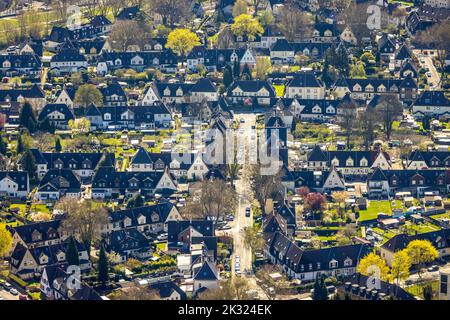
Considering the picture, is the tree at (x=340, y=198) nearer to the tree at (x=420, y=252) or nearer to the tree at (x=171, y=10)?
the tree at (x=420, y=252)

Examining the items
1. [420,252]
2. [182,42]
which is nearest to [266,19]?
[182,42]

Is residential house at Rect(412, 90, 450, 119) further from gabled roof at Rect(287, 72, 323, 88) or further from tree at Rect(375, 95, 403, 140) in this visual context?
gabled roof at Rect(287, 72, 323, 88)

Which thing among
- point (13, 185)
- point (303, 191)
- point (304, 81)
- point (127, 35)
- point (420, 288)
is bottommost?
point (420, 288)

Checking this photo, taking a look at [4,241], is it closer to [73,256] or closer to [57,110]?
[73,256]

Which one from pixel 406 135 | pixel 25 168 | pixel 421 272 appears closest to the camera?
pixel 421 272
